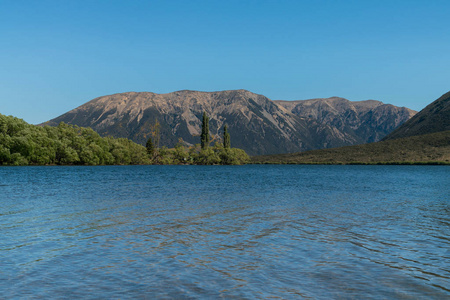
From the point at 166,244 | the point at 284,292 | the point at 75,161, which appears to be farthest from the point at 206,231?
the point at 75,161

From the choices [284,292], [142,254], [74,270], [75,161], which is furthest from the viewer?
[75,161]

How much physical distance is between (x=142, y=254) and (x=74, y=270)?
3.19 metres

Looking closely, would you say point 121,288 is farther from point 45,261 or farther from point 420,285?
point 420,285

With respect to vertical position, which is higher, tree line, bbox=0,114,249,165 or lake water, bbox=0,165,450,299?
tree line, bbox=0,114,249,165

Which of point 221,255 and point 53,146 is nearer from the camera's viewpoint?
point 221,255

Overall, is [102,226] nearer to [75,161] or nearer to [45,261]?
[45,261]

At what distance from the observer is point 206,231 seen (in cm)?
2328

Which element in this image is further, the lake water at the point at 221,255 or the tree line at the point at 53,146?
the tree line at the point at 53,146

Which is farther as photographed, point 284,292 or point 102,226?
point 102,226

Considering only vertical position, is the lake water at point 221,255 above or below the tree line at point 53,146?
below

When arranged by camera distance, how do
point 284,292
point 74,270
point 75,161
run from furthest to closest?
point 75,161 < point 74,270 < point 284,292

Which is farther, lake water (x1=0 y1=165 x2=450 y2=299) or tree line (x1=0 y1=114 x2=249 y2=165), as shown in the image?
tree line (x1=0 y1=114 x2=249 y2=165)

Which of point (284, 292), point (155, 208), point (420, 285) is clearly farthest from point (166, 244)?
point (155, 208)

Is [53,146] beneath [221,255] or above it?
above
